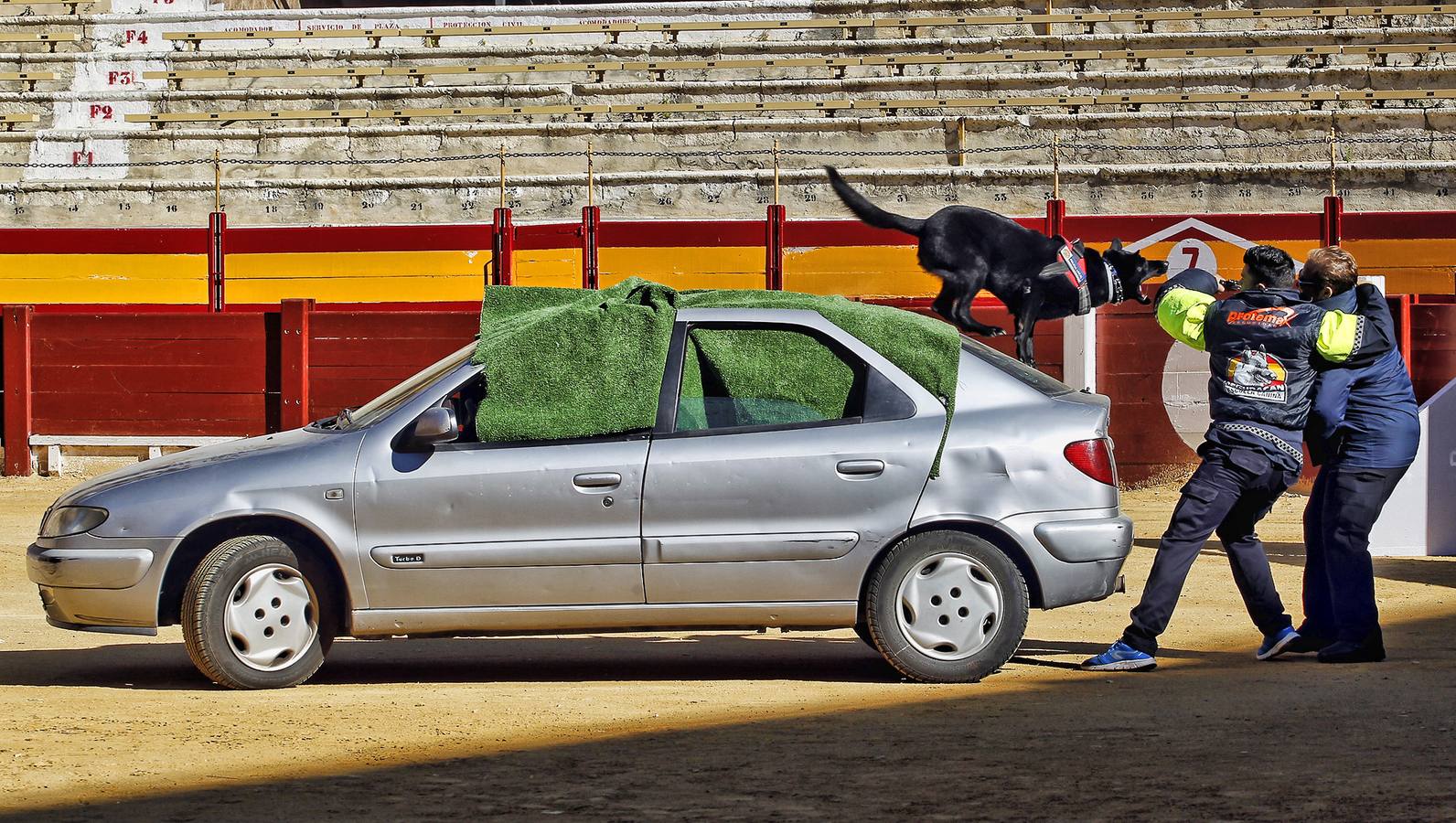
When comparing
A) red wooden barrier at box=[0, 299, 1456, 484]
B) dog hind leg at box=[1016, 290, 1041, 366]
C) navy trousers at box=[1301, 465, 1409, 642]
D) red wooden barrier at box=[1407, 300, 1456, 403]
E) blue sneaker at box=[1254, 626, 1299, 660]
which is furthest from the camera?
red wooden barrier at box=[0, 299, 1456, 484]


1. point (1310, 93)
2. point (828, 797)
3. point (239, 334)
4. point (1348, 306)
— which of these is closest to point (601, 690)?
point (828, 797)

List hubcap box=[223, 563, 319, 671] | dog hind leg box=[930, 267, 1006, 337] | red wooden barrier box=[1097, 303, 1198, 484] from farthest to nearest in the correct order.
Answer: red wooden barrier box=[1097, 303, 1198, 484] < dog hind leg box=[930, 267, 1006, 337] < hubcap box=[223, 563, 319, 671]

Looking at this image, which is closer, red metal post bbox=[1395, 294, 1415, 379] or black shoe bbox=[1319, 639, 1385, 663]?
black shoe bbox=[1319, 639, 1385, 663]

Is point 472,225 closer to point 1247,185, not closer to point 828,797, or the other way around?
point 1247,185

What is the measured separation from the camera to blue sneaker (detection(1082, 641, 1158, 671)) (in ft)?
21.8

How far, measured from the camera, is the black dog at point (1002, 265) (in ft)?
28.6

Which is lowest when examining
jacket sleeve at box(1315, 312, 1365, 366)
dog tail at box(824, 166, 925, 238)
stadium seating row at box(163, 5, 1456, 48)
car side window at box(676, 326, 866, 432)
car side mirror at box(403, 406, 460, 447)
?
car side mirror at box(403, 406, 460, 447)

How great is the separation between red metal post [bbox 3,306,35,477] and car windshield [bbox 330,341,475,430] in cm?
1149

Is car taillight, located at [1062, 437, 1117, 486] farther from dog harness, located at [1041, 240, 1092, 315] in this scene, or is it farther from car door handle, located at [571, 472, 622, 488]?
dog harness, located at [1041, 240, 1092, 315]

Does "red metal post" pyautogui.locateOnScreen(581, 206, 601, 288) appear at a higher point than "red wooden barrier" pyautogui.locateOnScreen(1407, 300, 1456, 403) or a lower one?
higher

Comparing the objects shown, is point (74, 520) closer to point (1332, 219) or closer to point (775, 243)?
point (775, 243)

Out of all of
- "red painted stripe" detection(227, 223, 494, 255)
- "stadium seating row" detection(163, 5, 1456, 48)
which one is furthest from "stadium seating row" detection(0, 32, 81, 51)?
"red painted stripe" detection(227, 223, 494, 255)

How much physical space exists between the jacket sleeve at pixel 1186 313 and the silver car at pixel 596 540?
82 cm

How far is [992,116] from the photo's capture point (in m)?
22.0
